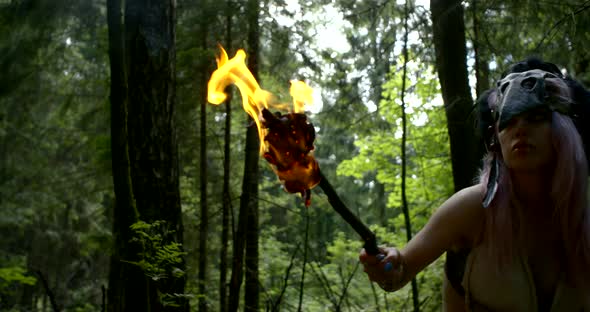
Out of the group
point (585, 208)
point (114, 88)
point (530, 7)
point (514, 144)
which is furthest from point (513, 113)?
point (530, 7)

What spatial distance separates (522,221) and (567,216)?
0.19m

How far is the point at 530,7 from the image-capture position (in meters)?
6.83

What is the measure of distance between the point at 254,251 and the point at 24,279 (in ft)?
11.2

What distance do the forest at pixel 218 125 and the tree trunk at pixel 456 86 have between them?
0.02m

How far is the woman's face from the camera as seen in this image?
2.37 m

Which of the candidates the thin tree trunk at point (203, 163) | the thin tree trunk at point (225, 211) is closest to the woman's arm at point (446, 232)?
the thin tree trunk at point (225, 211)

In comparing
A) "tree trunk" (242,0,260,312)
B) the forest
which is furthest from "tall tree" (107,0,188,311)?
"tree trunk" (242,0,260,312)

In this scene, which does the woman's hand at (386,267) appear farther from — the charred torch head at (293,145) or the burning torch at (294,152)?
the charred torch head at (293,145)

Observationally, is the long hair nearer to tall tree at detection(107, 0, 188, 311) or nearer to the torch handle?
the torch handle

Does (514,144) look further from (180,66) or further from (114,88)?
(180,66)

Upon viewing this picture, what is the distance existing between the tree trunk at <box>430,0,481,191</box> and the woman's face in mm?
3585

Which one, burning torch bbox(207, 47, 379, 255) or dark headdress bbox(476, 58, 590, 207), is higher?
dark headdress bbox(476, 58, 590, 207)

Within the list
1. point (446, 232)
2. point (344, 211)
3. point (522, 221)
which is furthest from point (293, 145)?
point (522, 221)

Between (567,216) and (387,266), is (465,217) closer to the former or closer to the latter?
(567,216)
